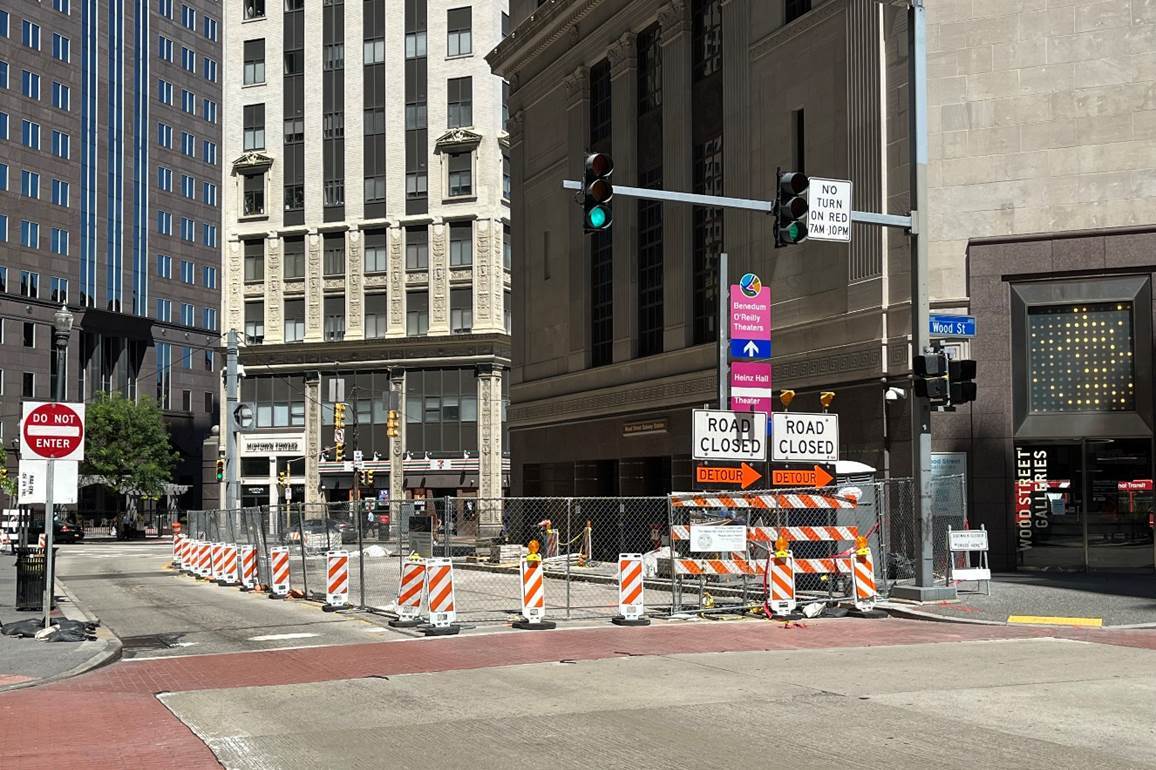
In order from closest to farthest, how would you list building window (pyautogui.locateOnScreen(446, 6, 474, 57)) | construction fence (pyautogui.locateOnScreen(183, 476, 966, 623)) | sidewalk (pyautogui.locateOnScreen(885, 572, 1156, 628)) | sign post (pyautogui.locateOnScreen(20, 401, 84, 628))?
sign post (pyautogui.locateOnScreen(20, 401, 84, 628)) < sidewalk (pyautogui.locateOnScreen(885, 572, 1156, 628)) < construction fence (pyautogui.locateOnScreen(183, 476, 966, 623)) < building window (pyautogui.locateOnScreen(446, 6, 474, 57))

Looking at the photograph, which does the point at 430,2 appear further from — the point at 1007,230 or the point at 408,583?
the point at 408,583

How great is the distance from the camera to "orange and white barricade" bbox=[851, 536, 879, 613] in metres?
20.2

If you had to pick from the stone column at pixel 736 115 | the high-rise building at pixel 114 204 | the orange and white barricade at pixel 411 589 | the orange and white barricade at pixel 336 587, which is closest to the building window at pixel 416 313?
the high-rise building at pixel 114 204

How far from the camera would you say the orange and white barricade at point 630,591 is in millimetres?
19297

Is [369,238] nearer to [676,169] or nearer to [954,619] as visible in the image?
[676,169]

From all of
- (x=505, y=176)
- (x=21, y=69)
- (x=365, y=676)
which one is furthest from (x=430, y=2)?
(x=365, y=676)

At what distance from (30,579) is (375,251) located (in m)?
56.4

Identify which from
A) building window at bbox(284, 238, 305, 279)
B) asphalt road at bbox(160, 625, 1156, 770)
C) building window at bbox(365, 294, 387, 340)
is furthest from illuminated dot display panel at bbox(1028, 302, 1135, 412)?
building window at bbox(284, 238, 305, 279)

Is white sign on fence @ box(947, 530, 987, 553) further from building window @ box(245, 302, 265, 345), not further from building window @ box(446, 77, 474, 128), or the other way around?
building window @ box(245, 302, 265, 345)

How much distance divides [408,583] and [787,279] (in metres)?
16.2

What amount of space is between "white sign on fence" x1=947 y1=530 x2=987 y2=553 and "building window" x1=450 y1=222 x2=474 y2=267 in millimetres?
54521

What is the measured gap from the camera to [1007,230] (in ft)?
88.9

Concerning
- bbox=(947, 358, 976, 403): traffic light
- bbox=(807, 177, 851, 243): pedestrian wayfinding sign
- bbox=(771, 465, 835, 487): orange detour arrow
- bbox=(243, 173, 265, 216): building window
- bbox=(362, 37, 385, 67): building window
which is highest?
bbox=(362, 37, 385, 67): building window

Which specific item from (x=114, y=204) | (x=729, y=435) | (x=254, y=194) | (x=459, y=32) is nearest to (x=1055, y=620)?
(x=729, y=435)
